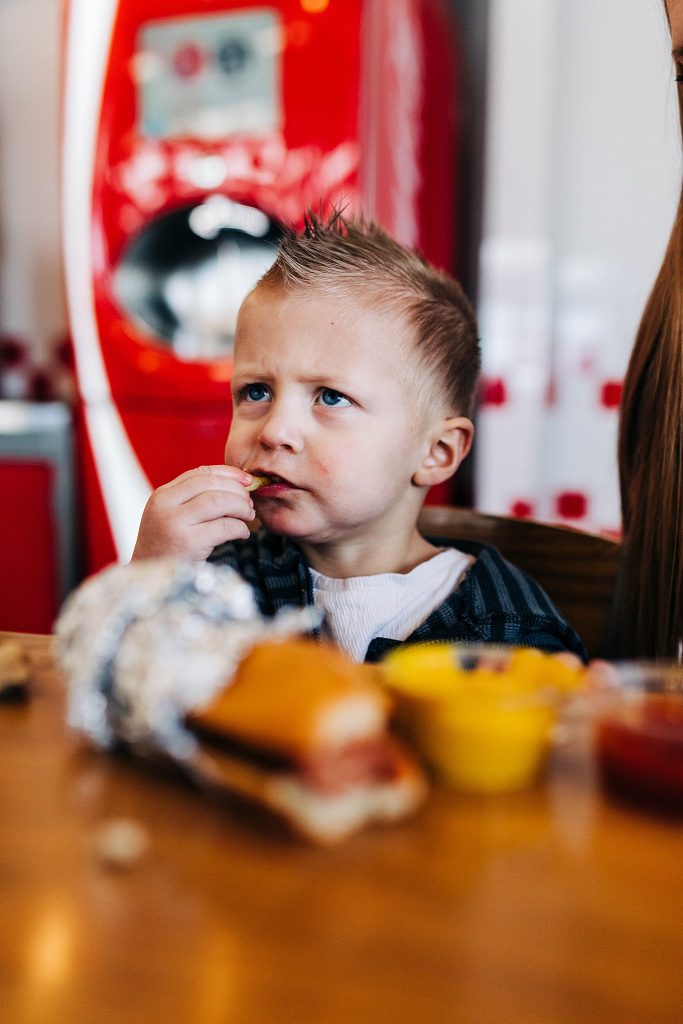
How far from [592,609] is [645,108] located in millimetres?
1672

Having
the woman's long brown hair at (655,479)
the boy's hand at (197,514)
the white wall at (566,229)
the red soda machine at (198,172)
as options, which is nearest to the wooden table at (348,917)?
the boy's hand at (197,514)

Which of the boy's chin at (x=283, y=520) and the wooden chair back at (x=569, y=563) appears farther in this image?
the wooden chair back at (x=569, y=563)

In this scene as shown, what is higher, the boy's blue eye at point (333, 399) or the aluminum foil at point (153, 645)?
the boy's blue eye at point (333, 399)

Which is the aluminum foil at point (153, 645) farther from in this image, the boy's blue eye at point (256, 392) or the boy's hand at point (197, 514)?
the boy's blue eye at point (256, 392)

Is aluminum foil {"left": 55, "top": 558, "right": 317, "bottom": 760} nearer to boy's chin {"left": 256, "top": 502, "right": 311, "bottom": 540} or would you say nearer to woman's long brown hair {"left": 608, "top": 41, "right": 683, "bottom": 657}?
boy's chin {"left": 256, "top": 502, "right": 311, "bottom": 540}

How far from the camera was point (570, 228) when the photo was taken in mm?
2615

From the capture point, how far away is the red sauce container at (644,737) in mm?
528

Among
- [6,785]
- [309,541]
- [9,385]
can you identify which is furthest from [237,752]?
[9,385]

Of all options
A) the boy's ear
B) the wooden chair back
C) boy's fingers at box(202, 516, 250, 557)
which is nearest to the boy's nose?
boy's fingers at box(202, 516, 250, 557)

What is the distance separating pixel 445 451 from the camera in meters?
1.35

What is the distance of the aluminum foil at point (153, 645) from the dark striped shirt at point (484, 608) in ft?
1.99

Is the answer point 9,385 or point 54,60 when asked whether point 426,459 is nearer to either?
point 9,385

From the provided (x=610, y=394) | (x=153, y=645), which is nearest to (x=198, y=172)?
(x=610, y=394)

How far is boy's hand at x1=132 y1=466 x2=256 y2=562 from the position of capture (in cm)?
109
